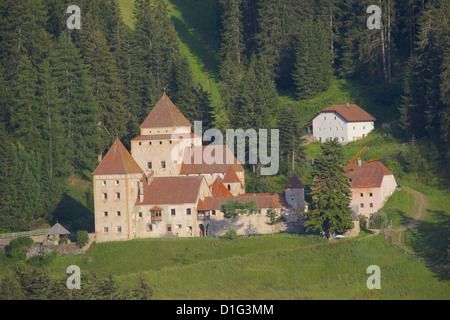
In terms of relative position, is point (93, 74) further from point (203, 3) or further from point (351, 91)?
point (203, 3)

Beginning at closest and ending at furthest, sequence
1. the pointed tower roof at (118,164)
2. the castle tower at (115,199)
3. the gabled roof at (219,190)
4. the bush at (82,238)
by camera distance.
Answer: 1. the bush at (82,238)
2. the castle tower at (115,199)
3. the pointed tower roof at (118,164)
4. the gabled roof at (219,190)

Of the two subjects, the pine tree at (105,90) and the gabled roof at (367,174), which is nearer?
the gabled roof at (367,174)

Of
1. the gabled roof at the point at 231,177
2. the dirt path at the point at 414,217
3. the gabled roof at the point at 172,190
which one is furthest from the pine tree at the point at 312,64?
the gabled roof at the point at 172,190

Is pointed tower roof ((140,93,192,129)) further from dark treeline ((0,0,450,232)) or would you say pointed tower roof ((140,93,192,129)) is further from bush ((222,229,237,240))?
bush ((222,229,237,240))

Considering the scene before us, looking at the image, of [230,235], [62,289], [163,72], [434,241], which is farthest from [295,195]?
[163,72]

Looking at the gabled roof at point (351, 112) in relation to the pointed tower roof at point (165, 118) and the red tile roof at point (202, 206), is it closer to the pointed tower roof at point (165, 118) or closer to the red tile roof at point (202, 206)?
the pointed tower roof at point (165, 118)

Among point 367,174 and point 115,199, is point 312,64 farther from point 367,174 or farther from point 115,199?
point 115,199

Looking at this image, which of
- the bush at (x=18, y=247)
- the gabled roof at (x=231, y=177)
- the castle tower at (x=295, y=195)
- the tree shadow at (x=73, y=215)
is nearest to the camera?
the bush at (x=18, y=247)
